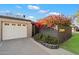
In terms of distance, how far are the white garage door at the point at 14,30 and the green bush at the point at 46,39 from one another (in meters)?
0.86

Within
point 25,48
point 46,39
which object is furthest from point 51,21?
point 25,48

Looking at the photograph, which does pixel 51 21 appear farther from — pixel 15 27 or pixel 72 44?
pixel 15 27

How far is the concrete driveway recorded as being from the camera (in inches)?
Result: 523

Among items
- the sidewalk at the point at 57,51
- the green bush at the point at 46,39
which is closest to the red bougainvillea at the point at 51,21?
the green bush at the point at 46,39

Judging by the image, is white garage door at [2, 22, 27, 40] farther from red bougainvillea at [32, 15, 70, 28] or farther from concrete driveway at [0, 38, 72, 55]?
red bougainvillea at [32, 15, 70, 28]

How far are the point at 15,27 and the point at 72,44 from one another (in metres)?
3.51

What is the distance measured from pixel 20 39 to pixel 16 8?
190 centimetres

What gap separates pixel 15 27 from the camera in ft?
48.9

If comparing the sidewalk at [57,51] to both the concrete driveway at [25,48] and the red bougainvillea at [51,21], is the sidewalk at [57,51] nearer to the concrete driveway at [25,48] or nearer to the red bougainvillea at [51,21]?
the concrete driveway at [25,48]

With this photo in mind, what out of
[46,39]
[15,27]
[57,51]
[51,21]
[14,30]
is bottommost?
[57,51]

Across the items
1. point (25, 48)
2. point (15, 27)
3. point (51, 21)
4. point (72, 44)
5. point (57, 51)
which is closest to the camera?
point (57, 51)

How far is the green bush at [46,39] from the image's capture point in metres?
14.1

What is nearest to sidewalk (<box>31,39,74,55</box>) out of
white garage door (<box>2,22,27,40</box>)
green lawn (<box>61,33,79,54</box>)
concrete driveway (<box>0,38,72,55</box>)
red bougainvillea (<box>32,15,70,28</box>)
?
concrete driveway (<box>0,38,72,55</box>)
